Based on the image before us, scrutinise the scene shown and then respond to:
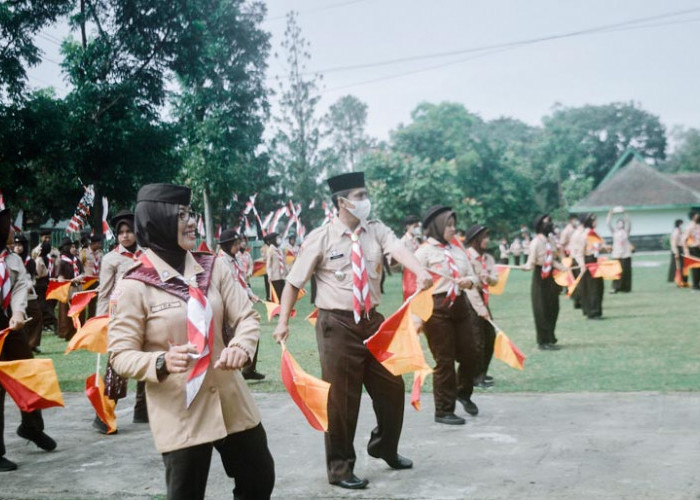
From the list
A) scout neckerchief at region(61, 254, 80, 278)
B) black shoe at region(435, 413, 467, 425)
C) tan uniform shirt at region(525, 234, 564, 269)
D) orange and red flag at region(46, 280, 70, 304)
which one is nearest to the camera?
black shoe at region(435, 413, 467, 425)

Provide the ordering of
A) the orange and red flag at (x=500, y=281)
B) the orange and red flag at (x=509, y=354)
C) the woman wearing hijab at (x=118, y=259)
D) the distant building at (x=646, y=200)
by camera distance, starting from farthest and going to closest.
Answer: the distant building at (x=646, y=200) < the orange and red flag at (x=500, y=281) < the orange and red flag at (x=509, y=354) < the woman wearing hijab at (x=118, y=259)

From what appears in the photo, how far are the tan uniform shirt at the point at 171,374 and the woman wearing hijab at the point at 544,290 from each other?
8580 mm

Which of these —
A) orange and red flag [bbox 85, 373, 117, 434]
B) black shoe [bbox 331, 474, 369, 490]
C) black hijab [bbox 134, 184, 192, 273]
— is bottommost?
black shoe [bbox 331, 474, 369, 490]

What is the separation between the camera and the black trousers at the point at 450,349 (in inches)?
279


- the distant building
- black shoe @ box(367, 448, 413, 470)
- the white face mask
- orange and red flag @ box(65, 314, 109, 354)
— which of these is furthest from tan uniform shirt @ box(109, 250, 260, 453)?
the distant building

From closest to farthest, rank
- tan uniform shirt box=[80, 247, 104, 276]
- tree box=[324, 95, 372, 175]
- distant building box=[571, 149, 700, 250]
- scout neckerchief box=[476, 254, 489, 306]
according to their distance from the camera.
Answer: scout neckerchief box=[476, 254, 489, 306]
tan uniform shirt box=[80, 247, 104, 276]
distant building box=[571, 149, 700, 250]
tree box=[324, 95, 372, 175]

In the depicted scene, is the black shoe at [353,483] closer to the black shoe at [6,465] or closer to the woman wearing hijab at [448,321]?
the woman wearing hijab at [448,321]

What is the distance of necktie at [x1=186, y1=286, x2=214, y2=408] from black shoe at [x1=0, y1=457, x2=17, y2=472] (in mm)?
3596

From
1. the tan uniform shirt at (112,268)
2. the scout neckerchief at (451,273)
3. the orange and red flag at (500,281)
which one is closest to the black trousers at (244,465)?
the scout neckerchief at (451,273)

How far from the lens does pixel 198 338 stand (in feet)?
10.8

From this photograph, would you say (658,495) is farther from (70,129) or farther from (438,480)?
(70,129)

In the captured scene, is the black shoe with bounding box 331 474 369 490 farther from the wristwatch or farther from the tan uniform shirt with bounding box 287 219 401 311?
the wristwatch

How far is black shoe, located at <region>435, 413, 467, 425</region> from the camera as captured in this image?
701 cm

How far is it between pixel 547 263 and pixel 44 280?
10.3 m
